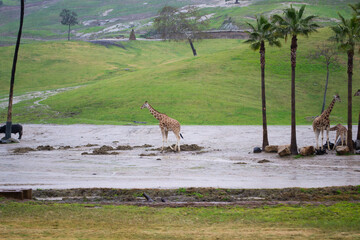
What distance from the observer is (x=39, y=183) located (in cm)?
2080

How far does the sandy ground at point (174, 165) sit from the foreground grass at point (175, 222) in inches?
216

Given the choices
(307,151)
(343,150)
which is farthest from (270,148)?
(343,150)

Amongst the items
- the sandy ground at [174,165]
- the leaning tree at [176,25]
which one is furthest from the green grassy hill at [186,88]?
the sandy ground at [174,165]

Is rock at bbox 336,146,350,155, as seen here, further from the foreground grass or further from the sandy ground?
the foreground grass

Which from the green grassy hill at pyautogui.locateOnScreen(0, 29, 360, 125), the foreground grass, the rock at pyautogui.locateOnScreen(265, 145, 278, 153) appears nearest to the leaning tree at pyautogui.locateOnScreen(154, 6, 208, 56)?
the green grassy hill at pyautogui.locateOnScreen(0, 29, 360, 125)

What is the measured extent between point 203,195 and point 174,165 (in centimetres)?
957

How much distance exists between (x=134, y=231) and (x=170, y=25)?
101089 mm

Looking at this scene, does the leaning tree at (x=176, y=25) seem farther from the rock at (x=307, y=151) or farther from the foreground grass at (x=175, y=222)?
the foreground grass at (x=175, y=222)

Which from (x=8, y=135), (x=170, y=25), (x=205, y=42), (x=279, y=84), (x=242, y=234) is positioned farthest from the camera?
(x=205, y=42)

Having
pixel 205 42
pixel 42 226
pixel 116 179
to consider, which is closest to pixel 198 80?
pixel 116 179

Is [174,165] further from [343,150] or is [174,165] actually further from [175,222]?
[175,222]

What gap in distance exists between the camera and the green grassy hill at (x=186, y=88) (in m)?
57.9

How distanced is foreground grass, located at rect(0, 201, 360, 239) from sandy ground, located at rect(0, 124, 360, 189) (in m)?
5.49

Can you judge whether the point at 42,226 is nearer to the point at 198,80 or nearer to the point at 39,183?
the point at 39,183
